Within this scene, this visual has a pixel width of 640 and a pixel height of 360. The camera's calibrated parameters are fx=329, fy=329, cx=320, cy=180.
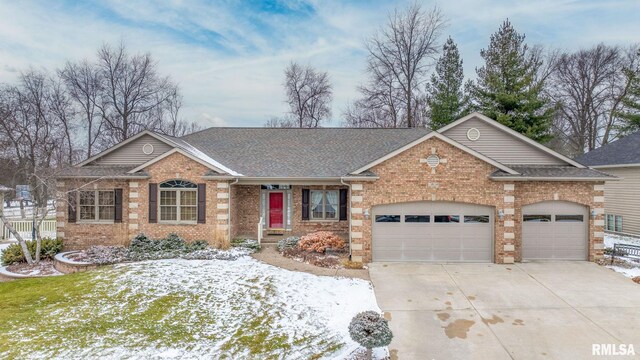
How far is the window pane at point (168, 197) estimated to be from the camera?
13.9 meters

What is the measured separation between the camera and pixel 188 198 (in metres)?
13.9

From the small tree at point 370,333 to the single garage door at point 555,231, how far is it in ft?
32.5

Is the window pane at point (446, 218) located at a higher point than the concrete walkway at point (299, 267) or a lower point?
higher

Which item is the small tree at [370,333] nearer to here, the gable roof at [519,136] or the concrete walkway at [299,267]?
the concrete walkway at [299,267]

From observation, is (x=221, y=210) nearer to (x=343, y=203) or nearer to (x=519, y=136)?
(x=343, y=203)

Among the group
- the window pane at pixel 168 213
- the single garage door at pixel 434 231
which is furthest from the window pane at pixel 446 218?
the window pane at pixel 168 213

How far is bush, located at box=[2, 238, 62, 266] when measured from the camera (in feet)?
41.2

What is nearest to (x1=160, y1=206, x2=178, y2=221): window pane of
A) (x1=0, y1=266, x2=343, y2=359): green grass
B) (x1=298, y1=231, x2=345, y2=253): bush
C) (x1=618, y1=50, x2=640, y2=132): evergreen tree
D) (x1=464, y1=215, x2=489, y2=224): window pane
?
(x1=0, y1=266, x2=343, y2=359): green grass

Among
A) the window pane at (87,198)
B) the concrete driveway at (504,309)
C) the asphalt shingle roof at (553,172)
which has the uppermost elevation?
the asphalt shingle roof at (553,172)

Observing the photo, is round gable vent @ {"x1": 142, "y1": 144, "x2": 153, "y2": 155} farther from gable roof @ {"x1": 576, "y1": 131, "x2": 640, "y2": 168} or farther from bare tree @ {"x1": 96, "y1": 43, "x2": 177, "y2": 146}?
gable roof @ {"x1": 576, "y1": 131, "x2": 640, "y2": 168}

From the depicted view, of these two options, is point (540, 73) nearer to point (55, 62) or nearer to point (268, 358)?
point (268, 358)

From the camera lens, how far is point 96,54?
102 feet

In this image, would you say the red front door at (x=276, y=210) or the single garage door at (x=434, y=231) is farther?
the red front door at (x=276, y=210)

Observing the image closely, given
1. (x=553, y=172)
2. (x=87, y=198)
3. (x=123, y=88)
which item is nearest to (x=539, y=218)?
(x=553, y=172)
